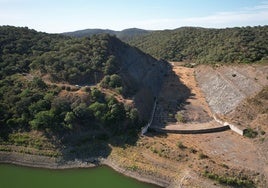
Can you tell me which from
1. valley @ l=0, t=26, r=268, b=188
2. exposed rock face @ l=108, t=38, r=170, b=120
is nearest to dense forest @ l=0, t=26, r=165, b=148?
valley @ l=0, t=26, r=268, b=188

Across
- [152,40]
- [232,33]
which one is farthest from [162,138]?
[152,40]

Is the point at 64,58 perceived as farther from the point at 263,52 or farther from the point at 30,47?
the point at 263,52

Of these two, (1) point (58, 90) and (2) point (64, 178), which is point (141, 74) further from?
(2) point (64, 178)

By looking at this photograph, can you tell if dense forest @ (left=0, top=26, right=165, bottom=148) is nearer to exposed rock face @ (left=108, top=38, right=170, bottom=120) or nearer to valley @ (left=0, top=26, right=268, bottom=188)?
valley @ (left=0, top=26, right=268, bottom=188)

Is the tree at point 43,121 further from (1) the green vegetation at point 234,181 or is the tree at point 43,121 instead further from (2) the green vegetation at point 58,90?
(1) the green vegetation at point 234,181

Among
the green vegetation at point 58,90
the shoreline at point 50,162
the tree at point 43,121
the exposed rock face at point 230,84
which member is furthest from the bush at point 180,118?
the tree at point 43,121

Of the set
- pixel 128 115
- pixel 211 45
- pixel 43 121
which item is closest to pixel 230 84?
pixel 128 115
